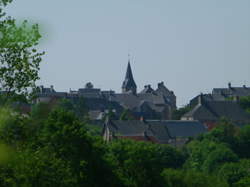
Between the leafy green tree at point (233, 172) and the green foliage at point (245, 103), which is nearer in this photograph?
the leafy green tree at point (233, 172)

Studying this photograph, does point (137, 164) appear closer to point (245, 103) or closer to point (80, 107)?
point (80, 107)

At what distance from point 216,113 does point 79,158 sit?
105616 mm

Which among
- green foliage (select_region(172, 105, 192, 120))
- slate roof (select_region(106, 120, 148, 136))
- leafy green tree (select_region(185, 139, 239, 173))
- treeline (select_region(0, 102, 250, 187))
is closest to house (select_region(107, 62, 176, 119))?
green foliage (select_region(172, 105, 192, 120))

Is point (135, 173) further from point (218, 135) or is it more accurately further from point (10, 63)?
point (218, 135)

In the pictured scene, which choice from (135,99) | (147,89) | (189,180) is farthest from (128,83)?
(189,180)

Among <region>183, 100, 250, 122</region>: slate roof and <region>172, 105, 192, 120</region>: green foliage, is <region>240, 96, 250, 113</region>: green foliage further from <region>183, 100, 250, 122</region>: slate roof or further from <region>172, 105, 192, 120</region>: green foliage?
<region>172, 105, 192, 120</region>: green foliage

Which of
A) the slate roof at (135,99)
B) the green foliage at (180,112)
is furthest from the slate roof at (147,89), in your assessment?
the green foliage at (180,112)

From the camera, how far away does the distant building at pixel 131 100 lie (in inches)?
6156

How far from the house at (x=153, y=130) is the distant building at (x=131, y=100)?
28368 millimetres

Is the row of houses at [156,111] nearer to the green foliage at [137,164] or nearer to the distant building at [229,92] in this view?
the distant building at [229,92]

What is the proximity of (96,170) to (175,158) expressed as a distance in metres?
51.0

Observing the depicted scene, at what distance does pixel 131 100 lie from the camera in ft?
556

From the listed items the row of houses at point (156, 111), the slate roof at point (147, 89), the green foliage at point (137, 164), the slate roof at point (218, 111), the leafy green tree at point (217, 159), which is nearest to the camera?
the green foliage at point (137, 164)

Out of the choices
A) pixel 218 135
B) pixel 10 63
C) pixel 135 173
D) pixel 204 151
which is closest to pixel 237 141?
pixel 218 135
